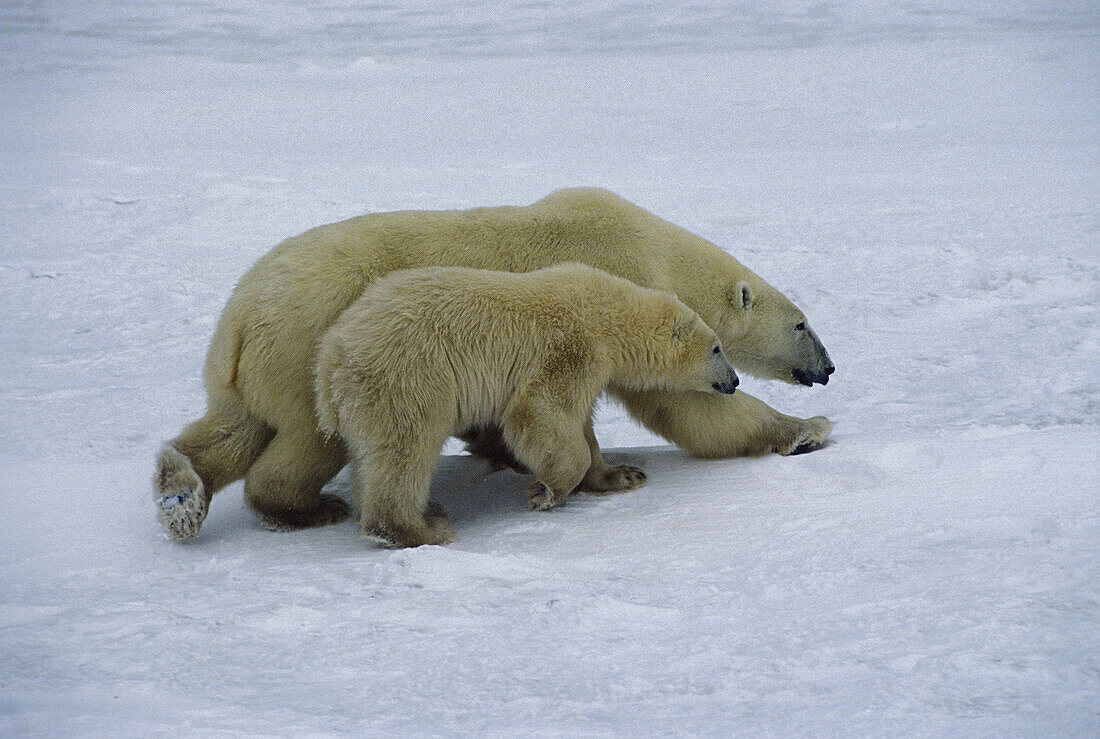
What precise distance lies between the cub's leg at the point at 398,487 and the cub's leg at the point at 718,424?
99 centimetres

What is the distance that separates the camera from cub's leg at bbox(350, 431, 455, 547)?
11.0ft

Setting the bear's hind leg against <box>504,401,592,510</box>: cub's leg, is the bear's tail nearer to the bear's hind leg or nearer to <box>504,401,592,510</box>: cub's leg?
the bear's hind leg

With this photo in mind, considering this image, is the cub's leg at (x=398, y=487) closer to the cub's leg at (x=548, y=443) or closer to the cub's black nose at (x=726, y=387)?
the cub's leg at (x=548, y=443)

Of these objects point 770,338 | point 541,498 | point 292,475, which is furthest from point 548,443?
point 770,338

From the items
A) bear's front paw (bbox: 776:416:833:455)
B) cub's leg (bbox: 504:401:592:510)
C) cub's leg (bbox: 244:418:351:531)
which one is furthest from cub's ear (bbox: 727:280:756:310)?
cub's leg (bbox: 244:418:351:531)

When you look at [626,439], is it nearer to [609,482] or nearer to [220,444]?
[609,482]

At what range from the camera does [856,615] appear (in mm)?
2428

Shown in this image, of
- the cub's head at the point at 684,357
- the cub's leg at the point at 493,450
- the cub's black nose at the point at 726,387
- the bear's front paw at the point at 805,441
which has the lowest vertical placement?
the cub's leg at the point at 493,450

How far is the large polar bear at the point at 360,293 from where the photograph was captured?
3.61 metres

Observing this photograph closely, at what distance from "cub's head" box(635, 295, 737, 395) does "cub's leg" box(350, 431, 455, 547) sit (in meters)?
0.85

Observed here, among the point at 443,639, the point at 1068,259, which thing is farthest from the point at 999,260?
the point at 443,639

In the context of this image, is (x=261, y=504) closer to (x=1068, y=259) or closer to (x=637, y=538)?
(x=637, y=538)

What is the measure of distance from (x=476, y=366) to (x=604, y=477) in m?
0.77

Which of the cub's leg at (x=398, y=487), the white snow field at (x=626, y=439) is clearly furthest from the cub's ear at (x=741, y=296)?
the cub's leg at (x=398, y=487)
